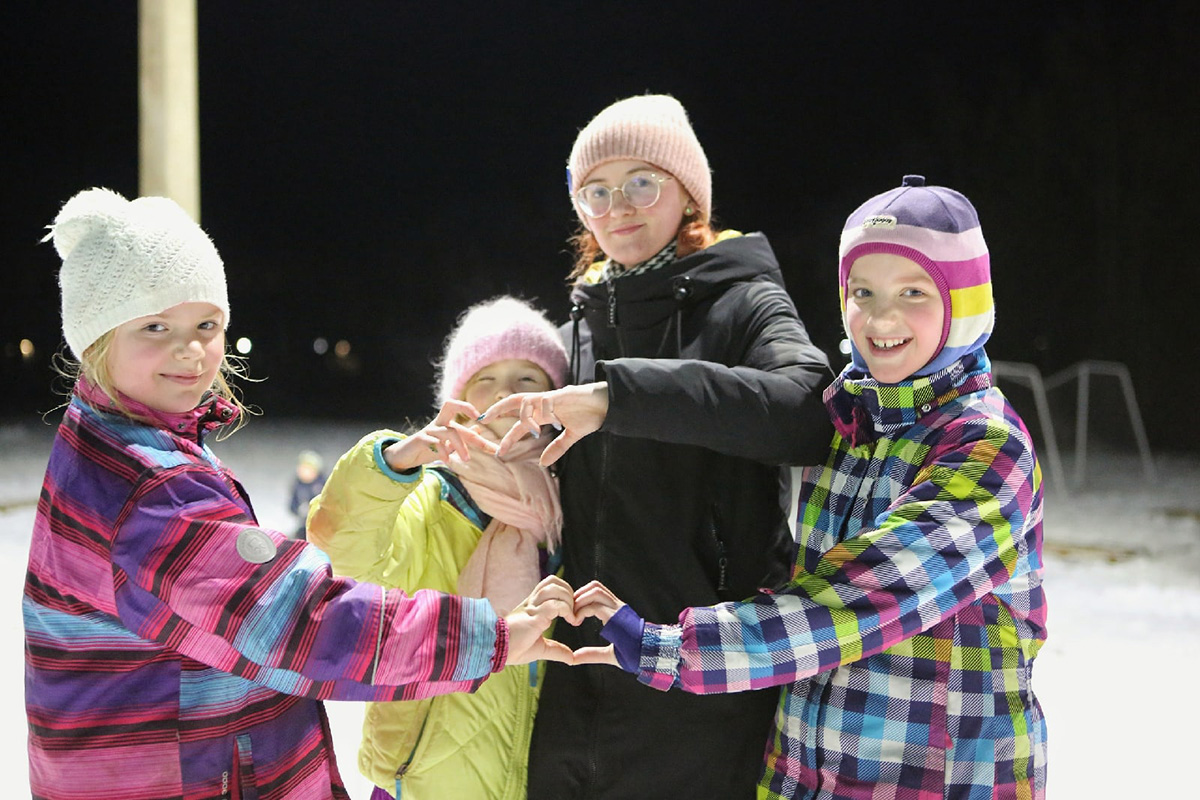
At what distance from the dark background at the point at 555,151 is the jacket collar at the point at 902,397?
8.90 meters

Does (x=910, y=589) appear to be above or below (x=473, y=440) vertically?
below

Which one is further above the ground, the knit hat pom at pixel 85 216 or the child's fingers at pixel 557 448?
the knit hat pom at pixel 85 216

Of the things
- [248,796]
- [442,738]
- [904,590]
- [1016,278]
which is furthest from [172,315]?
[1016,278]

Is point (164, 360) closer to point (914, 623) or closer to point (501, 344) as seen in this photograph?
point (501, 344)

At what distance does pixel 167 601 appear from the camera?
129 cm

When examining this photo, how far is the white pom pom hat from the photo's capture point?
142 centimetres

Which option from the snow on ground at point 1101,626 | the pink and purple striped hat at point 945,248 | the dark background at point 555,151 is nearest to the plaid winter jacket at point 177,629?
the pink and purple striped hat at point 945,248

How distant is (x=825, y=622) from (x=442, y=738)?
0.84m

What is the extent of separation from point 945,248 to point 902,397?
0.23 metres

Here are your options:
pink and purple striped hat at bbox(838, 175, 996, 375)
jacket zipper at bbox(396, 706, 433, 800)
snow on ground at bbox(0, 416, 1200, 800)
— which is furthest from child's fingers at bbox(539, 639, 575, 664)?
snow on ground at bbox(0, 416, 1200, 800)

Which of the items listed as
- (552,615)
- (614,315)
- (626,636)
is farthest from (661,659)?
(614,315)

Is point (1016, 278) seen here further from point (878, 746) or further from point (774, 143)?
point (878, 746)

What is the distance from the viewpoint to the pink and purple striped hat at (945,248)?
5.01 feet

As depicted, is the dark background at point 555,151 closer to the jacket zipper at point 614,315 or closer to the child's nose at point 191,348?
the jacket zipper at point 614,315
